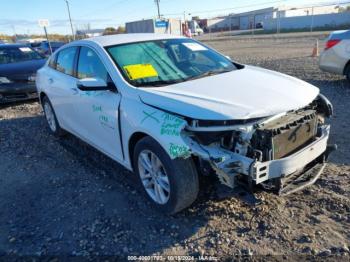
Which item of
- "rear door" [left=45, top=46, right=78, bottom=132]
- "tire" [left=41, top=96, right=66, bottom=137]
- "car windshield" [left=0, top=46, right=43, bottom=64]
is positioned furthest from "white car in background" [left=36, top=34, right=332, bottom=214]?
"car windshield" [left=0, top=46, right=43, bottom=64]

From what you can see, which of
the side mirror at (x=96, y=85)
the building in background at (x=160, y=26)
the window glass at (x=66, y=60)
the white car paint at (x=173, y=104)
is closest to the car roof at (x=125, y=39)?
the white car paint at (x=173, y=104)

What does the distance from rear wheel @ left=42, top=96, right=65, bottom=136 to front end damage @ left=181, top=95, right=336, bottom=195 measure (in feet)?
11.6

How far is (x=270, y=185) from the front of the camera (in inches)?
116

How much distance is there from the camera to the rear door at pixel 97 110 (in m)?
3.73

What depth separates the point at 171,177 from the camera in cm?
307

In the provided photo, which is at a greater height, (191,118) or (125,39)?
(125,39)

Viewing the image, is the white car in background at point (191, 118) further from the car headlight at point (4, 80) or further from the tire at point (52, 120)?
the car headlight at point (4, 80)

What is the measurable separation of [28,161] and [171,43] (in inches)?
110

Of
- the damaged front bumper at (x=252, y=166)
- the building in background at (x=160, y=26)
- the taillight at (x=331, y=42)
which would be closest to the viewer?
the damaged front bumper at (x=252, y=166)

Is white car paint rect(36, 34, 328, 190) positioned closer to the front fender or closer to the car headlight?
the front fender

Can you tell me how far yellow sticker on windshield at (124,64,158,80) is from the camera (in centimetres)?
366

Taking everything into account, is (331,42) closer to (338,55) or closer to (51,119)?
(338,55)

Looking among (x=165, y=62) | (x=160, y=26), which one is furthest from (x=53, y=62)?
(x=160, y=26)

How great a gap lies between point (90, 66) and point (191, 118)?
6.33 feet
